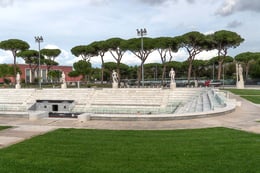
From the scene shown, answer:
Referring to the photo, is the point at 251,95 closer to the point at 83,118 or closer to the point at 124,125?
the point at 124,125

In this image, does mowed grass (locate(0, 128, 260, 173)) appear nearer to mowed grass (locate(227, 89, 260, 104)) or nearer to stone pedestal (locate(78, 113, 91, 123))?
stone pedestal (locate(78, 113, 91, 123))

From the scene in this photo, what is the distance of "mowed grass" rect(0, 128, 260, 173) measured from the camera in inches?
231

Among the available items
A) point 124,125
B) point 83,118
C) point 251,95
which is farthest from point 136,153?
point 251,95

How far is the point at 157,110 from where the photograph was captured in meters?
27.0

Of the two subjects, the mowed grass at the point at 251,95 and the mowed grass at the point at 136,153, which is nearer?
the mowed grass at the point at 136,153

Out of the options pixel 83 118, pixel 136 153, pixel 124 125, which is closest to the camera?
pixel 136 153

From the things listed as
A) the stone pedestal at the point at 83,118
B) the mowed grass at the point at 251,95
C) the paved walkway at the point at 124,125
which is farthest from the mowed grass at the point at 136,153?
the mowed grass at the point at 251,95

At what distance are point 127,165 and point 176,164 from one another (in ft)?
3.56

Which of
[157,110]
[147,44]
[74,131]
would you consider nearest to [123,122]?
[74,131]

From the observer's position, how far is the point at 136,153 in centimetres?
698

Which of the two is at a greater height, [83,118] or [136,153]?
[83,118]

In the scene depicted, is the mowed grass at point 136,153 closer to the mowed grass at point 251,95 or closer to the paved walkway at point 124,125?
the paved walkway at point 124,125

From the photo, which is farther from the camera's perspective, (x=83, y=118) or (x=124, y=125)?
(x=83, y=118)

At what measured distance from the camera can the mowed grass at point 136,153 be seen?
5.87 metres
